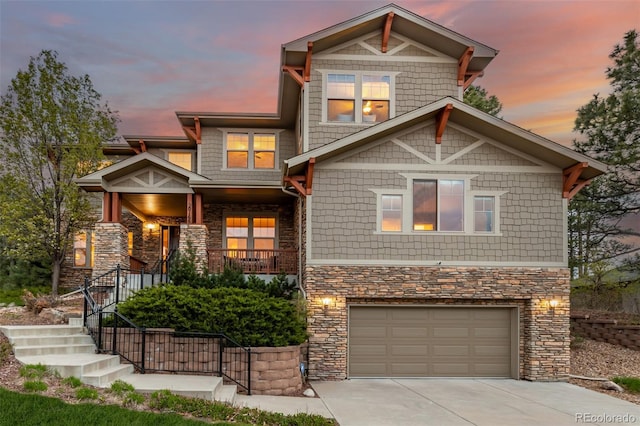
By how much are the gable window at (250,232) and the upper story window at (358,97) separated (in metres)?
5.59

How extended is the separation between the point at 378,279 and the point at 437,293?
1.60 metres

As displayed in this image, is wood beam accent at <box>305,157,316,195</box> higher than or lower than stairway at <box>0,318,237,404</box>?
higher

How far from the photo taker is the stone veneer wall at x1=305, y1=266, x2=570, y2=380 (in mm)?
12813

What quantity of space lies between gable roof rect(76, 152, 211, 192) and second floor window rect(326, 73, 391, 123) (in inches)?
183

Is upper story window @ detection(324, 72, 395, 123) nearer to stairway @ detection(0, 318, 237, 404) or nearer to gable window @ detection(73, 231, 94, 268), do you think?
stairway @ detection(0, 318, 237, 404)

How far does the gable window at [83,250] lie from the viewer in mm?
20672

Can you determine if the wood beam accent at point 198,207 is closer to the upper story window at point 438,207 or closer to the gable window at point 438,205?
the upper story window at point 438,207

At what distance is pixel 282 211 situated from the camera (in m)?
19.1

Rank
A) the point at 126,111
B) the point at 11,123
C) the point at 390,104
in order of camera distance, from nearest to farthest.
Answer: the point at 390,104 < the point at 11,123 < the point at 126,111

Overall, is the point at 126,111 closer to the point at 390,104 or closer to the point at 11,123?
the point at 11,123

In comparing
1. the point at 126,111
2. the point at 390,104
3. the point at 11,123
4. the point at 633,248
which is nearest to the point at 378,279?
the point at 390,104

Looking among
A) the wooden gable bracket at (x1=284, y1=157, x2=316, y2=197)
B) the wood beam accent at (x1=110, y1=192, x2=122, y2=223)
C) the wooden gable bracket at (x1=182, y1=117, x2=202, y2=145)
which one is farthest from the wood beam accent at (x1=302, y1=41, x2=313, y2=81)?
the wood beam accent at (x1=110, y1=192, x2=122, y2=223)

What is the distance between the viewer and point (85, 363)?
875 cm

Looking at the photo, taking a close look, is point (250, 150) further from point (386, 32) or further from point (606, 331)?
point (606, 331)
